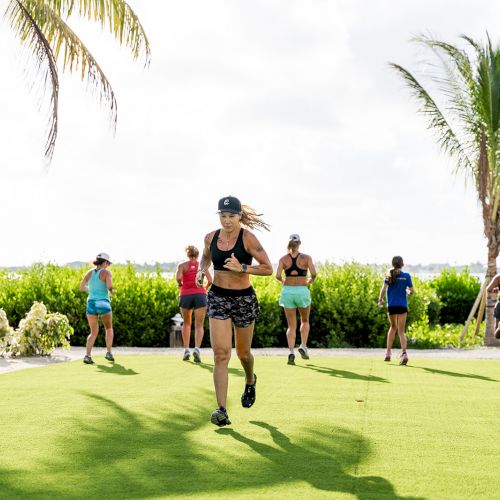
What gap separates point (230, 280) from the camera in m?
7.16

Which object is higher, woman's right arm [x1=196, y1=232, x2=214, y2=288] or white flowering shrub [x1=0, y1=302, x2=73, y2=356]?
woman's right arm [x1=196, y1=232, x2=214, y2=288]

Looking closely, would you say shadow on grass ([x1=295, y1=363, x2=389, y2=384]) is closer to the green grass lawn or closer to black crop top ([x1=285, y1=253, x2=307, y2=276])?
the green grass lawn

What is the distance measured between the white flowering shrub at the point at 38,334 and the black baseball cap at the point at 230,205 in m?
8.14

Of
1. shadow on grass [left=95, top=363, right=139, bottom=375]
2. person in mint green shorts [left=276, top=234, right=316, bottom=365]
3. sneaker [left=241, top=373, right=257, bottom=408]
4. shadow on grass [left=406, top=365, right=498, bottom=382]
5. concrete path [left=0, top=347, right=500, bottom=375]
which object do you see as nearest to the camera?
sneaker [left=241, top=373, right=257, bottom=408]

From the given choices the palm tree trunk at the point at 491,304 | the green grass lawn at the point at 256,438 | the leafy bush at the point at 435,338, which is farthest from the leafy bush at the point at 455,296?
the green grass lawn at the point at 256,438

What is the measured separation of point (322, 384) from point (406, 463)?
14.9 feet

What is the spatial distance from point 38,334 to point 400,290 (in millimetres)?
6606

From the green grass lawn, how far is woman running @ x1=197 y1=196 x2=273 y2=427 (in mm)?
637

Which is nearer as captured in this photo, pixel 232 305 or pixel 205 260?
pixel 232 305

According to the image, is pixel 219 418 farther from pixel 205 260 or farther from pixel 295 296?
pixel 295 296

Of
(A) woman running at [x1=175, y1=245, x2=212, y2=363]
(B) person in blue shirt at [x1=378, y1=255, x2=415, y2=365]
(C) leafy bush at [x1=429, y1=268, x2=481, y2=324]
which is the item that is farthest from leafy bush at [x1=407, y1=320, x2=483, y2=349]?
(A) woman running at [x1=175, y1=245, x2=212, y2=363]

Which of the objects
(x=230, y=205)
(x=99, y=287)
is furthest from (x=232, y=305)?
(x=99, y=287)

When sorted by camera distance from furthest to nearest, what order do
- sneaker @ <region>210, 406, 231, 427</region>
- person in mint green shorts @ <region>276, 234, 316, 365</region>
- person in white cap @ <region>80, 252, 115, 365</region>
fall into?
person in white cap @ <region>80, 252, 115, 365</region>, person in mint green shorts @ <region>276, 234, 316, 365</region>, sneaker @ <region>210, 406, 231, 427</region>

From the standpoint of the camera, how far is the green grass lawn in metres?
5.08
